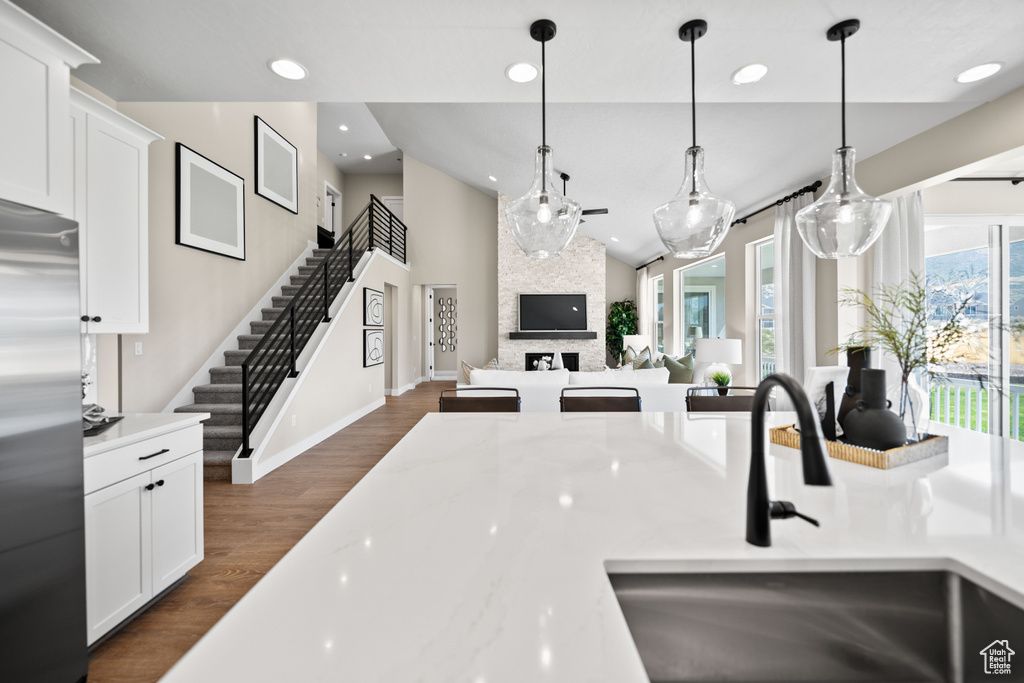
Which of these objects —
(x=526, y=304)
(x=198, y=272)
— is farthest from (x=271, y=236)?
(x=526, y=304)

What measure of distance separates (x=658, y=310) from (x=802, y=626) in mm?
8459

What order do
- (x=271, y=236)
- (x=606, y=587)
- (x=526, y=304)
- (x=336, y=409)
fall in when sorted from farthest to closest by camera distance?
(x=526, y=304) < (x=271, y=236) < (x=336, y=409) < (x=606, y=587)

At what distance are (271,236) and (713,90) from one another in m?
5.30

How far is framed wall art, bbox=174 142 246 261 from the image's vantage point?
12.9 feet

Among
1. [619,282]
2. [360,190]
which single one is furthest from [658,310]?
[360,190]

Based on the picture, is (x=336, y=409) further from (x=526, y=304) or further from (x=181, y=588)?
(x=526, y=304)

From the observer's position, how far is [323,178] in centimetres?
883

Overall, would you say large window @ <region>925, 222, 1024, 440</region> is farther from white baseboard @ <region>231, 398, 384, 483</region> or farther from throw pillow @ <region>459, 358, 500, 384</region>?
white baseboard @ <region>231, 398, 384, 483</region>

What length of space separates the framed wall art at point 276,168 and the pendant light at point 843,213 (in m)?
5.60

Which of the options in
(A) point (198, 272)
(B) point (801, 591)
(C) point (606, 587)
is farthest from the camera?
(A) point (198, 272)

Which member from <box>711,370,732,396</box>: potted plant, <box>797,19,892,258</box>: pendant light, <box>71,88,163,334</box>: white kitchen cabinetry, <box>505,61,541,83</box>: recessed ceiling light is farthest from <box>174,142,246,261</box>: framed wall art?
<box>711,370,732,396</box>: potted plant

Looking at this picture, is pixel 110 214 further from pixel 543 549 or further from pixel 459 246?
pixel 459 246

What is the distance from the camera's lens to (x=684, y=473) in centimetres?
114

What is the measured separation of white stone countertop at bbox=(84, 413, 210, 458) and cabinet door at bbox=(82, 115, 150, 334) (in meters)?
0.58
